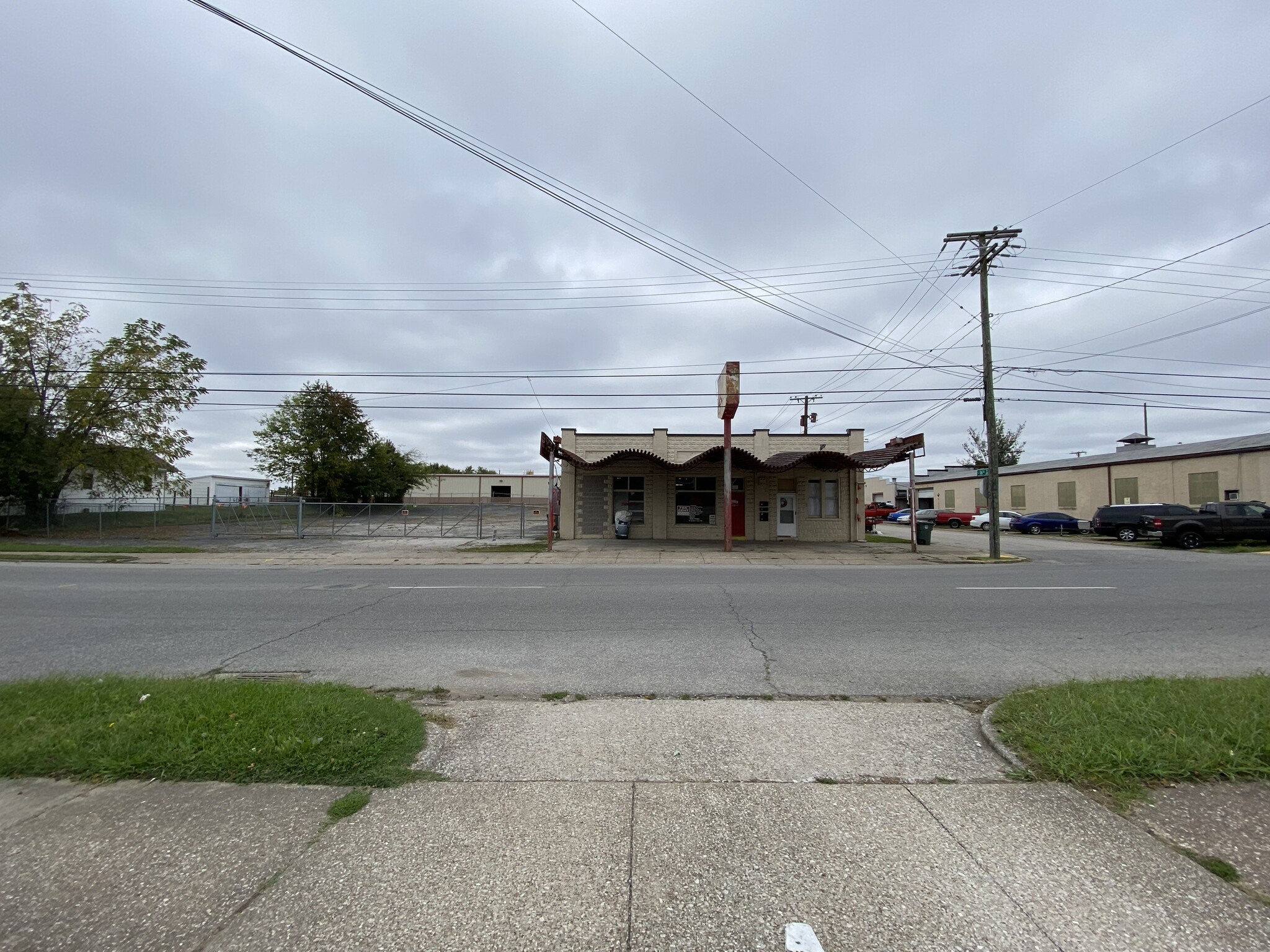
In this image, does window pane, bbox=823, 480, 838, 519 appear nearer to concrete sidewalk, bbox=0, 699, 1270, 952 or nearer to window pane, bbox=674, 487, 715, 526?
window pane, bbox=674, 487, 715, 526

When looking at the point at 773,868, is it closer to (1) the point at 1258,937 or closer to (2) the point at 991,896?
(2) the point at 991,896

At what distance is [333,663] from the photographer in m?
6.68

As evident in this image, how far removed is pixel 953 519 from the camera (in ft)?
160

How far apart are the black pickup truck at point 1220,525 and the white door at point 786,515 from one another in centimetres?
1388

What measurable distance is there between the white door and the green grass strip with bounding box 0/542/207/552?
20.4 metres

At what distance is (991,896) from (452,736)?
3.32 m

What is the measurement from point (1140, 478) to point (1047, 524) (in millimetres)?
5306

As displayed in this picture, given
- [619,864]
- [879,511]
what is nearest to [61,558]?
[619,864]

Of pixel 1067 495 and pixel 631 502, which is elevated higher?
pixel 1067 495

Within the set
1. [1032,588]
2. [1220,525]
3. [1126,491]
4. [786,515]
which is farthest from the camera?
[1126,491]

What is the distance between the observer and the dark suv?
28.0 m

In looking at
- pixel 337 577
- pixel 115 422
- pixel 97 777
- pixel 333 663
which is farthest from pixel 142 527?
pixel 97 777

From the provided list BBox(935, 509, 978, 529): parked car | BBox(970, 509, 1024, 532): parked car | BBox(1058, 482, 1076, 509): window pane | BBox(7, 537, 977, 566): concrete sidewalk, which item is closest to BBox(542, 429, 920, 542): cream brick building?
BBox(7, 537, 977, 566): concrete sidewalk

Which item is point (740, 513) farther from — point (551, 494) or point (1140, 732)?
point (1140, 732)
